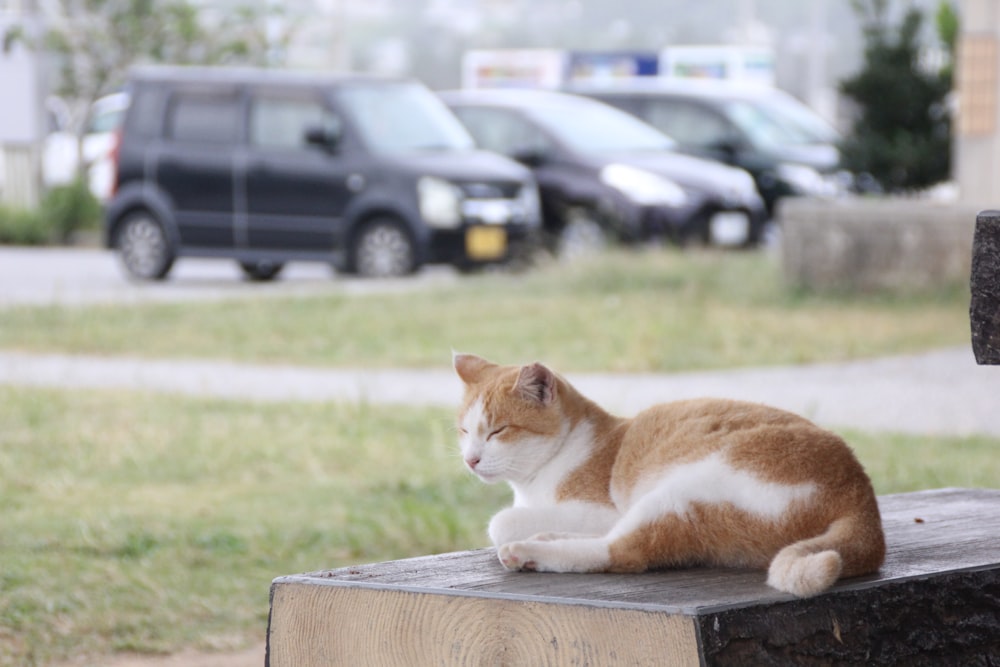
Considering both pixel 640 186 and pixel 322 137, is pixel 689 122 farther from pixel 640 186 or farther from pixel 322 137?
pixel 322 137

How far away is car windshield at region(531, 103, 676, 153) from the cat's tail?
12.1 m

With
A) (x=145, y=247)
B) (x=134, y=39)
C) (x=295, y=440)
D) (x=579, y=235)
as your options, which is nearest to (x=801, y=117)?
(x=579, y=235)

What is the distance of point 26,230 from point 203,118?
231 inches

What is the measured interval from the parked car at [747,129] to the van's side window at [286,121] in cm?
409

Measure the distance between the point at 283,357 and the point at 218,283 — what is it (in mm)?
5298

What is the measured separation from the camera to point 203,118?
45.2 ft

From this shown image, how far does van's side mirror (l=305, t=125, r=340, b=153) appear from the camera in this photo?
1334cm

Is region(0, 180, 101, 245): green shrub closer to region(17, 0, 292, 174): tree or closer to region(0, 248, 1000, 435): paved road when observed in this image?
region(17, 0, 292, 174): tree

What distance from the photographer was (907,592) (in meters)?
2.13

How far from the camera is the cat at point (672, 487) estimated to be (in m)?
2.12

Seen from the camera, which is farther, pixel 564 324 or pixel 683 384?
pixel 564 324

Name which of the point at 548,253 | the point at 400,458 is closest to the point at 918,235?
the point at 548,253

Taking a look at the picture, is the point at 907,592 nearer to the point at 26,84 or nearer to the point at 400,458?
the point at 400,458

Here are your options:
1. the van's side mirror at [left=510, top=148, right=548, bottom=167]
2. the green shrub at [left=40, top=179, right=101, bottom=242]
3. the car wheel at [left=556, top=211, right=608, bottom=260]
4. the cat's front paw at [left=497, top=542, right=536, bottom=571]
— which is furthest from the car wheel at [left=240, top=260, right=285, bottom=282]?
the cat's front paw at [left=497, top=542, right=536, bottom=571]
